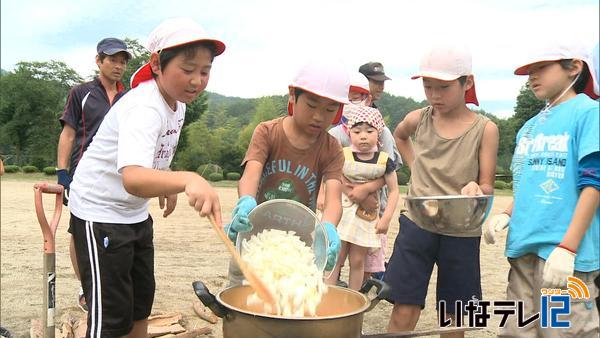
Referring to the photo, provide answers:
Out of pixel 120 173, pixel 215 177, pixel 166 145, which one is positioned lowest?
pixel 215 177

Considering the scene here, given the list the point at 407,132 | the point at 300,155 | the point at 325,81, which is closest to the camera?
the point at 325,81

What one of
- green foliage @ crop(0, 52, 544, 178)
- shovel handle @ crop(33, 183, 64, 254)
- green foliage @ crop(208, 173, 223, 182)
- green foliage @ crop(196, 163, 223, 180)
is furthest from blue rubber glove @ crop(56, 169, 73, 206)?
green foliage @ crop(0, 52, 544, 178)

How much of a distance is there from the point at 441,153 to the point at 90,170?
5.88ft

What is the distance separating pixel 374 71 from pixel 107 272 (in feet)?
11.1

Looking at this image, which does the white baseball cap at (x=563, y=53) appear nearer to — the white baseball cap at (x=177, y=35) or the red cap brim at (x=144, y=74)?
the white baseball cap at (x=177, y=35)

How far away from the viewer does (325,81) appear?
249 centimetres

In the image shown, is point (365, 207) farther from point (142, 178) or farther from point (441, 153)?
point (142, 178)

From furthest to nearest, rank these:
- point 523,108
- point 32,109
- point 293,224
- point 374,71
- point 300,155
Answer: point 32,109
point 523,108
point 374,71
point 300,155
point 293,224

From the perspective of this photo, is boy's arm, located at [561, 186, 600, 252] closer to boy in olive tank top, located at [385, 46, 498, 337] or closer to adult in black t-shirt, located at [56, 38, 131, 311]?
boy in olive tank top, located at [385, 46, 498, 337]

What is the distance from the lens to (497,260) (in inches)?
274

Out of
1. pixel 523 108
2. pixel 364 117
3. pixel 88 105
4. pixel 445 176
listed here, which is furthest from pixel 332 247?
pixel 523 108

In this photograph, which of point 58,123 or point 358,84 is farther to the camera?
point 58,123

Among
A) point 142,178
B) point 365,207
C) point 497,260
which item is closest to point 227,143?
point 497,260

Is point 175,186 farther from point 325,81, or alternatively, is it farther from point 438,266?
point 438,266
